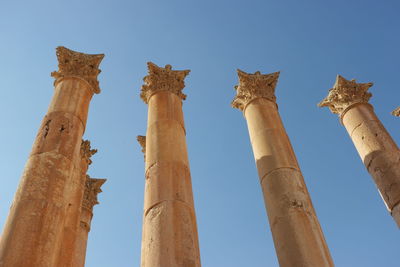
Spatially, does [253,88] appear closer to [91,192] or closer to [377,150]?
[377,150]

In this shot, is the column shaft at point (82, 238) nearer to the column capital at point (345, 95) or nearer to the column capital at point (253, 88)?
the column capital at point (253, 88)

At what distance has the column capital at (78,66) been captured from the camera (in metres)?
22.0

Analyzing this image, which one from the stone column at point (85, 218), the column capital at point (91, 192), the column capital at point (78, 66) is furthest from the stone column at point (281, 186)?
the stone column at point (85, 218)

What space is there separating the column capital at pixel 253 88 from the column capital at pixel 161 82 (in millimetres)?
4000

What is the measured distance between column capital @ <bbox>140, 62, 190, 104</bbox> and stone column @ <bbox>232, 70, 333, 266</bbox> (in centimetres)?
426

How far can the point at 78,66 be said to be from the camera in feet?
74.1

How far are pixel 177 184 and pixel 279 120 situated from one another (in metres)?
9.56

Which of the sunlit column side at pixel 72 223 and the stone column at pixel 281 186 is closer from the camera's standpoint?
the stone column at pixel 281 186

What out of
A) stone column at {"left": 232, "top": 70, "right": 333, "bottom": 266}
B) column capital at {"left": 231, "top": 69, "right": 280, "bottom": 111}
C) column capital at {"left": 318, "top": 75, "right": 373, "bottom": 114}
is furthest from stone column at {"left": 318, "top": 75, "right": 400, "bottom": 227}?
stone column at {"left": 232, "top": 70, "right": 333, "bottom": 266}

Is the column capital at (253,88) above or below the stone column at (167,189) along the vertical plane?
above

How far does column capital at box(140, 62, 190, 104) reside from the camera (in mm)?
24422

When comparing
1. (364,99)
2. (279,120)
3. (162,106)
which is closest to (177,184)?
(162,106)

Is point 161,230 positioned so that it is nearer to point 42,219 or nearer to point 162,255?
point 162,255

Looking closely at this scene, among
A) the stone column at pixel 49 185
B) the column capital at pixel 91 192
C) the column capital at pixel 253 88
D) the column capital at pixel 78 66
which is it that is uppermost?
the column capital at pixel 253 88
